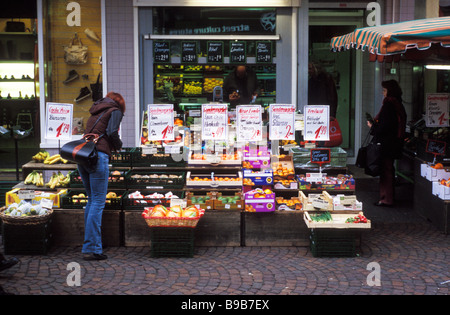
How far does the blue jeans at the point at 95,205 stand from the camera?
766 centimetres

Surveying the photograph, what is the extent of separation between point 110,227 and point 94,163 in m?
1.15

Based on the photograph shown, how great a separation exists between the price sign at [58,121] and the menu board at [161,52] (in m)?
2.97

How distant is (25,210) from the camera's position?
26.0 ft

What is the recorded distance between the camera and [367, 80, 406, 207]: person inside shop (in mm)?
10180

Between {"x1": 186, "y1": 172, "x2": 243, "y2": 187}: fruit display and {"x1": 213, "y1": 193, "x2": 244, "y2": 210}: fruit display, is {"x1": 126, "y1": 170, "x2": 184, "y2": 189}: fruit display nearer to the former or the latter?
→ {"x1": 186, "y1": 172, "x2": 243, "y2": 187}: fruit display

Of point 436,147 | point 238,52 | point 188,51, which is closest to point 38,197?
point 188,51

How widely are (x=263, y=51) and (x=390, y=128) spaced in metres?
2.83

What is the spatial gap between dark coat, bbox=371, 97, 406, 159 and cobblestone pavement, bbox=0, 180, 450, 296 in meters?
2.12

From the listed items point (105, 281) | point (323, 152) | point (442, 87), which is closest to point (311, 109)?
point (323, 152)

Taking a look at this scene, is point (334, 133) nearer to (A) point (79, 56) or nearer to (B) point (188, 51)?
(B) point (188, 51)

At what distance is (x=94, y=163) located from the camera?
7.50 metres

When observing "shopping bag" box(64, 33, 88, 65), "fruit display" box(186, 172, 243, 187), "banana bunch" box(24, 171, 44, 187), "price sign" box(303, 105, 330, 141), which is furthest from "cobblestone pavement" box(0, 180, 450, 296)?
"shopping bag" box(64, 33, 88, 65)

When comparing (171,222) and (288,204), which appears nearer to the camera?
(171,222)

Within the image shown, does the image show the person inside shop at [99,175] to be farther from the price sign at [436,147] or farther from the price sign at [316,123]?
the price sign at [436,147]
